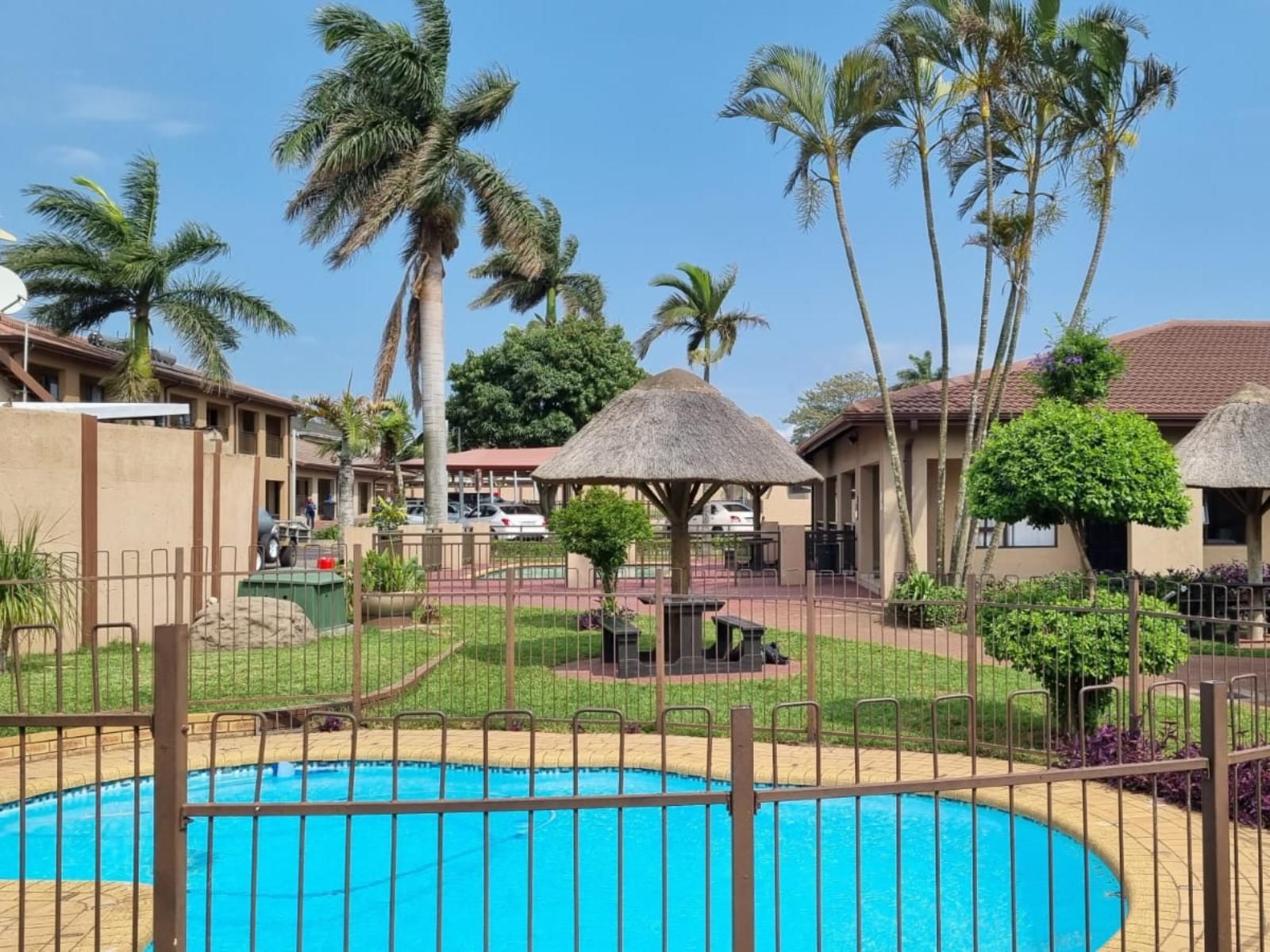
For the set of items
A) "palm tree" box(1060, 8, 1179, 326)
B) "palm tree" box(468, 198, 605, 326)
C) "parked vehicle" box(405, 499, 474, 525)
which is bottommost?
"parked vehicle" box(405, 499, 474, 525)

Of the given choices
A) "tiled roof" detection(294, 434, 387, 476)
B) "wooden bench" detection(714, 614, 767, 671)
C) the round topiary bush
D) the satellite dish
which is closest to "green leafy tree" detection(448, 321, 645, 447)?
"tiled roof" detection(294, 434, 387, 476)

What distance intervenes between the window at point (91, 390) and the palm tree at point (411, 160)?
1176cm

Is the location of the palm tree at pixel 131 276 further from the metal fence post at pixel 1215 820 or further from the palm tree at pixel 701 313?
the metal fence post at pixel 1215 820

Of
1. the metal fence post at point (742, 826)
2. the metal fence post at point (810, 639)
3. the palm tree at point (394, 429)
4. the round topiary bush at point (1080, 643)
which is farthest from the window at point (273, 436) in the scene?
the metal fence post at point (742, 826)

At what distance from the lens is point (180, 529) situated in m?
14.6

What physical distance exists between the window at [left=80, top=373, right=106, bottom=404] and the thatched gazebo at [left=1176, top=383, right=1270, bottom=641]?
29230 millimetres

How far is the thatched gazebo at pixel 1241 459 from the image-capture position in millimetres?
14438

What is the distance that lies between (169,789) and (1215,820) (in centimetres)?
331

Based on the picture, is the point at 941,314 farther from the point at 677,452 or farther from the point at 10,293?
the point at 10,293

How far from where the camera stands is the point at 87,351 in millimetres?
30281

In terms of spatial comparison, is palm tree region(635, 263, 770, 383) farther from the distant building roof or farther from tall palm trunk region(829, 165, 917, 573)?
tall palm trunk region(829, 165, 917, 573)

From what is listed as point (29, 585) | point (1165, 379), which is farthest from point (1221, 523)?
point (29, 585)

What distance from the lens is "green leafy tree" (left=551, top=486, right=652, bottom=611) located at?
15.4 m

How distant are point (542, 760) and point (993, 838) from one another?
139 inches
